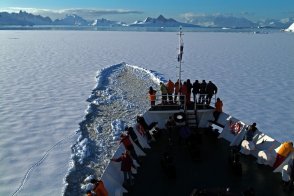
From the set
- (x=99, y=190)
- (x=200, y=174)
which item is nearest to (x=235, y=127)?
(x=200, y=174)

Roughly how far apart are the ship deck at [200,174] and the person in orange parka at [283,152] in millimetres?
299

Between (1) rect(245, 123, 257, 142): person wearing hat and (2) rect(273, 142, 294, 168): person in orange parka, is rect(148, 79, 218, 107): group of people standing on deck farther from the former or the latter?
(2) rect(273, 142, 294, 168): person in orange parka

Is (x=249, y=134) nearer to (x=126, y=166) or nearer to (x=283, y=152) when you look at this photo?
(x=283, y=152)

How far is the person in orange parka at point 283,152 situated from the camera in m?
9.25

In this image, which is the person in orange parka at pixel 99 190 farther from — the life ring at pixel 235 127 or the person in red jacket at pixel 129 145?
the life ring at pixel 235 127

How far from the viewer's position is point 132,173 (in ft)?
30.4

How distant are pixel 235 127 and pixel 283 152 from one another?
7.86 feet

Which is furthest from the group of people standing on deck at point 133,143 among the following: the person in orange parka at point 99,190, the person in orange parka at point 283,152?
the person in orange parka at point 283,152

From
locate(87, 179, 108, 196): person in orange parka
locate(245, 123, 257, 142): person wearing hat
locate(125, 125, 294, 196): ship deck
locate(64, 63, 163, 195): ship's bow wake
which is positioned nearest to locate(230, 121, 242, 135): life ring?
locate(125, 125, 294, 196): ship deck

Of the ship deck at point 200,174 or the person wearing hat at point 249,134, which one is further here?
the person wearing hat at point 249,134

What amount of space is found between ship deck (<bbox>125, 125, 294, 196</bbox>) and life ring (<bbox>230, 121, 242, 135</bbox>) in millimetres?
603

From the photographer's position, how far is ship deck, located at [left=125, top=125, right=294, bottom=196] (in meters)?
8.46

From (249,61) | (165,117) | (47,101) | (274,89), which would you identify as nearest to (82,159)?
(165,117)

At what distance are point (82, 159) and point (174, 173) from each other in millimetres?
4578
